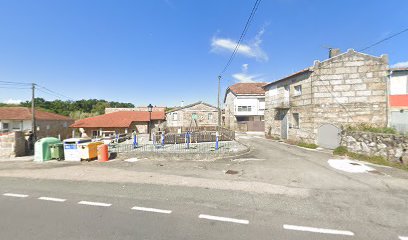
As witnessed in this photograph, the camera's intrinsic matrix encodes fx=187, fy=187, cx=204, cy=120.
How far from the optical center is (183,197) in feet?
19.0

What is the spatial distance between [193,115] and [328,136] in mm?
24674

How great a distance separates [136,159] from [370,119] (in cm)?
1667

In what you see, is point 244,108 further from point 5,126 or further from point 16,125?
point 5,126

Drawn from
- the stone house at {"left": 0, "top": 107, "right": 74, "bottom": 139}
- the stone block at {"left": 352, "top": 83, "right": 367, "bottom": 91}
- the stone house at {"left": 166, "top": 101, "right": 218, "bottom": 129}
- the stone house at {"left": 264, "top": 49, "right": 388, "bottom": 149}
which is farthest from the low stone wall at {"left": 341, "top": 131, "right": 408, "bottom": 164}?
the stone house at {"left": 0, "top": 107, "right": 74, "bottom": 139}

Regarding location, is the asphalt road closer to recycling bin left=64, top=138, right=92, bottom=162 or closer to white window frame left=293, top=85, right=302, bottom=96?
recycling bin left=64, top=138, right=92, bottom=162

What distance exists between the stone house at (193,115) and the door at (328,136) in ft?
73.4

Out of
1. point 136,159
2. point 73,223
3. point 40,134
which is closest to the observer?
point 73,223

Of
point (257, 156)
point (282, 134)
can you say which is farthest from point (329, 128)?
point (257, 156)

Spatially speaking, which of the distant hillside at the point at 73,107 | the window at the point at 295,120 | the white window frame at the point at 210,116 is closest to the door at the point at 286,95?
the window at the point at 295,120

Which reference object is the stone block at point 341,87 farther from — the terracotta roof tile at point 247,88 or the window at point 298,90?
the terracotta roof tile at point 247,88

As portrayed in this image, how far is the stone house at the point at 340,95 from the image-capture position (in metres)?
13.5

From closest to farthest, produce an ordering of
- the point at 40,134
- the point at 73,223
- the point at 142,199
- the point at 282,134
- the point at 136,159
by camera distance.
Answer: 1. the point at 73,223
2. the point at 142,199
3. the point at 136,159
4. the point at 282,134
5. the point at 40,134

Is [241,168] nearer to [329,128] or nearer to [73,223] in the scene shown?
[73,223]

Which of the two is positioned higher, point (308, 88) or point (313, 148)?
point (308, 88)
